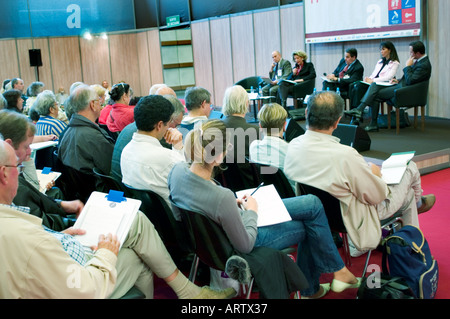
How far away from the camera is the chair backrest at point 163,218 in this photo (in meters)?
2.95

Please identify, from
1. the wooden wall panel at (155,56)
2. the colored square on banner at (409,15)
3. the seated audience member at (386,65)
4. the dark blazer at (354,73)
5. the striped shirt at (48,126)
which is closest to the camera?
the striped shirt at (48,126)

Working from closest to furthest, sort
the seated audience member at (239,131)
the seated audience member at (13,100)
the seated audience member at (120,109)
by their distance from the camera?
the seated audience member at (239,131)
the seated audience member at (120,109)
the seated audience member at (13,100)

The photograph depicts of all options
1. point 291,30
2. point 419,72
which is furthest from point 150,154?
point 291,30

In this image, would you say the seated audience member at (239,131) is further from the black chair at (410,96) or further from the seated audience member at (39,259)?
the black chair at (410,96)

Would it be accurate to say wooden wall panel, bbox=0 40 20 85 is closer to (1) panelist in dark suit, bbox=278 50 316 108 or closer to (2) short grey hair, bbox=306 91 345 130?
(1) panelist in dark suit, bbox=278 50 316 108

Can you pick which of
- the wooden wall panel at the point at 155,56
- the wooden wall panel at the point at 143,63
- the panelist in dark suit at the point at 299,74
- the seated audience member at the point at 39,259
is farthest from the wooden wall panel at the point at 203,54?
the seated audience member at the point at 39,259

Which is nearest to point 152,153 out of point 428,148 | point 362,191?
point 362,191

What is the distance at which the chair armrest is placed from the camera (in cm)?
734

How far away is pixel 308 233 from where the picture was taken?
284 cm

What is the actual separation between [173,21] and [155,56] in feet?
4.90

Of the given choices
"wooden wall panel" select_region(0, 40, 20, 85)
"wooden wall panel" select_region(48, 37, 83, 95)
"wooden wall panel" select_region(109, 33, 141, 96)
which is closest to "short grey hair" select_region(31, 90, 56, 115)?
"wooden wall panel" select_region(0, 40, 20, 85)

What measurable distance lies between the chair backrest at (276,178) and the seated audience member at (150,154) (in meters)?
0.57

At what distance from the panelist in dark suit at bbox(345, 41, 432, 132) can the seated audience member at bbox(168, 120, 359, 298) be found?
5320 millimetres

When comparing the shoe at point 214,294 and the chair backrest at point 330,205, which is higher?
the chair backrest at point 330,205
